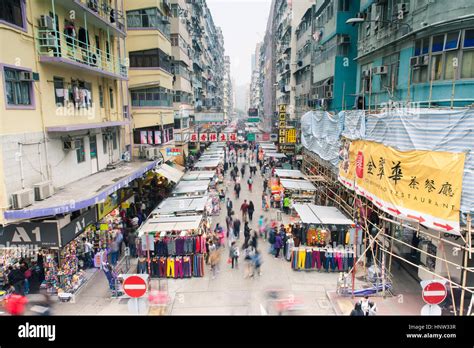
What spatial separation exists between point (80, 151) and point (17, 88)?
5227 millimetres

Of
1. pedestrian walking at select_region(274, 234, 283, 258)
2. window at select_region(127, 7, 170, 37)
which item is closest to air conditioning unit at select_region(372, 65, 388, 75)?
pedestrian walking at select_region(274, 234, 283, 258)

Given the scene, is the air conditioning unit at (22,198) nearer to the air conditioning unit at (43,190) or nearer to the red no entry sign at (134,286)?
the air conditioning unit at (43,190)

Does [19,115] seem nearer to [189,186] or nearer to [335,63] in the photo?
[189,186]

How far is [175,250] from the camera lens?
14641 mm

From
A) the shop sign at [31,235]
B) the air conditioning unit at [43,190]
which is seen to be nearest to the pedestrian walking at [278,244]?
the shop sign at [31,235]

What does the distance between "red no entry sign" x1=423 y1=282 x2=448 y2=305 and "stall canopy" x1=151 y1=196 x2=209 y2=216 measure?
39.4 ft

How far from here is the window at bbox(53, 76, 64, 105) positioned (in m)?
14.0

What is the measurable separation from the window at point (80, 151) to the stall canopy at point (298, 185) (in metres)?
12.0

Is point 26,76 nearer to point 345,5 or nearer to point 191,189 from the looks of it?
point 191,189

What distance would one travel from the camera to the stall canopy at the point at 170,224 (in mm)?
14742

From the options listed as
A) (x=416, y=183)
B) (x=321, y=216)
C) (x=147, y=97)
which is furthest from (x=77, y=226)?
(x=147, y=97)

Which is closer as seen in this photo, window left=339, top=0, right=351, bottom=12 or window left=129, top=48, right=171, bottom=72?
window left=339, top=0, right=351, bottom=12

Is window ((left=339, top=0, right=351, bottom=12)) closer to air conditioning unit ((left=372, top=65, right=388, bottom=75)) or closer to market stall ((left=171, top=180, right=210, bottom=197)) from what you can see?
air conditioning unit ((left=372, top=65, right=388, bottom=75))
